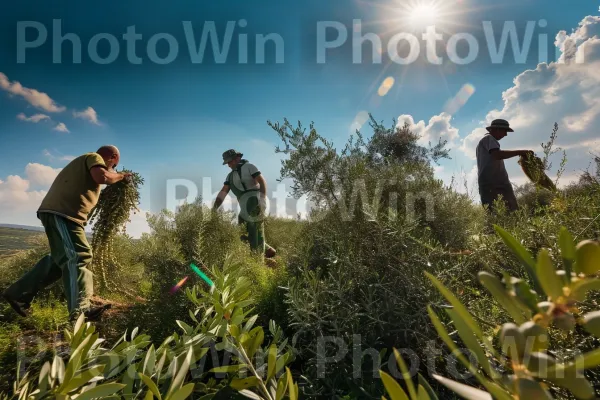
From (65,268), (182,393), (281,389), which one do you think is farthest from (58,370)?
(65,268)

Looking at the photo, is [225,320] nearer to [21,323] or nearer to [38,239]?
[21,323]

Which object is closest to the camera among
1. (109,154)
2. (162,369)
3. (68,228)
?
(162,369)

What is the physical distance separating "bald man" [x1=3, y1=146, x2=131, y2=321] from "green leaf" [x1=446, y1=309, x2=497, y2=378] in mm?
3713

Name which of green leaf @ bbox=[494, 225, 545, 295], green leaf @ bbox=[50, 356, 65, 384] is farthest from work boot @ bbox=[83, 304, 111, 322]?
green leaf @ bbox=[494, 225, 545, 295]

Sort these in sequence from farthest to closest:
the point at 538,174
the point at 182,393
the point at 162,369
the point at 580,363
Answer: the point at 538,174 → the point at 162,369 → the point at 182,393 → the point at 580,363

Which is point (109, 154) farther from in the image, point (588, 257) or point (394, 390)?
point (588, 257)

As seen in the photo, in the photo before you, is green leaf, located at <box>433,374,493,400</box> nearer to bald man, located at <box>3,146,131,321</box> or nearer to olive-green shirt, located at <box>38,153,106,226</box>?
bald man, located at <box>3,146,131,321</box>

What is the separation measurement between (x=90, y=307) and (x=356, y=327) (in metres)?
2.98

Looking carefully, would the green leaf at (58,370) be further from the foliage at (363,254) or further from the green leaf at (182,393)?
the foliage at (363,254)

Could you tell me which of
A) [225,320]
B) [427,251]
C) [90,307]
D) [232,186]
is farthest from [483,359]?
[232,186]

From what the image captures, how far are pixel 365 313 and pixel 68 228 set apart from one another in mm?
3430

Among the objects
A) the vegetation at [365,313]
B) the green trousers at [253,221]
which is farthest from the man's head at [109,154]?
the green trousers at [253,221]

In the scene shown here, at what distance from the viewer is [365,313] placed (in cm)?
127

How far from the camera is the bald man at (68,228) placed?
3.25m
